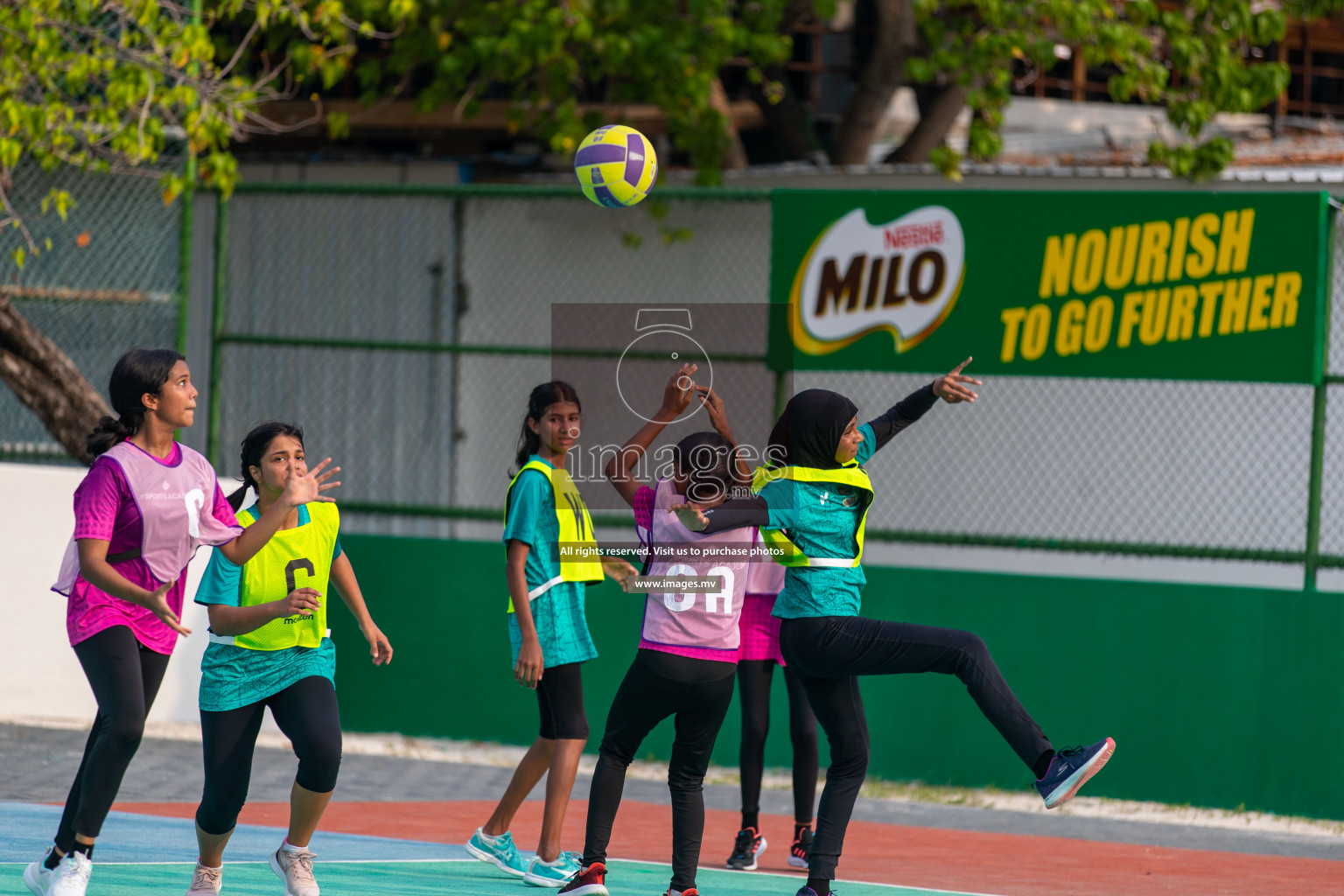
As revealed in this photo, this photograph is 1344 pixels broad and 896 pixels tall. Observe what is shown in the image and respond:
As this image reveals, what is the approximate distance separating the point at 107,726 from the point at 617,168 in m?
3.55

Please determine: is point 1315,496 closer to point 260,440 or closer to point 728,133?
point 260,440

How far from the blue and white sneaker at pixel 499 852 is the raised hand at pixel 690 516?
1642 millimetres

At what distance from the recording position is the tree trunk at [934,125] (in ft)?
45.4

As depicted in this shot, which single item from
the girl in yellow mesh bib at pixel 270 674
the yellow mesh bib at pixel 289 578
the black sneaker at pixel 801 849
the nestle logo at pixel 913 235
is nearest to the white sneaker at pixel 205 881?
the girl in yellow mesh bib at pixel 270 674

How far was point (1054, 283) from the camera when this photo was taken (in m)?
9.39

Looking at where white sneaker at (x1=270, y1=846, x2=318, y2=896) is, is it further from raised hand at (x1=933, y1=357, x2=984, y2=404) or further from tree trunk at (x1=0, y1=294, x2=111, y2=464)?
tree trunk at (x1=0, y1=294, x2=111, y2=464)

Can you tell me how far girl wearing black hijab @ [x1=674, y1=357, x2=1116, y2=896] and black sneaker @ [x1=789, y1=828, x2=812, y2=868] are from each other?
3.92 feet

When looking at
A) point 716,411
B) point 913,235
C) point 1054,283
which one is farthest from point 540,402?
point 1054,283

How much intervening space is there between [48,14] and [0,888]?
227 inches

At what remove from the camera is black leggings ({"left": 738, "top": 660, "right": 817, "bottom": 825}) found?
6.90 m

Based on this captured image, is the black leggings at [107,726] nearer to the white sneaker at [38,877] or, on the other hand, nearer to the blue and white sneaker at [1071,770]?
the white sneaker at [38,877]

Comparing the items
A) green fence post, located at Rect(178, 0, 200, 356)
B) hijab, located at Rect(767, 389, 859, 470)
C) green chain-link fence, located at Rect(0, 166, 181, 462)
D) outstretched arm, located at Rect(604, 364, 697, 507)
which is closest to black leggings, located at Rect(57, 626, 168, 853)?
outstretched arm, located at Rect(604, 364, 697, 507)

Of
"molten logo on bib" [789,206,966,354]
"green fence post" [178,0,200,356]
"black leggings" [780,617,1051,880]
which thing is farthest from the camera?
"green fence post" [178,0,200,356]

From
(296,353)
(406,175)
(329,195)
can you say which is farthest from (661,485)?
(406,175)
